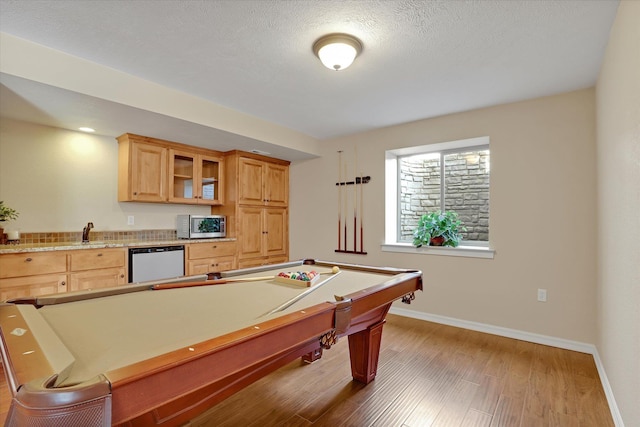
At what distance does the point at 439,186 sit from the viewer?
154 inches

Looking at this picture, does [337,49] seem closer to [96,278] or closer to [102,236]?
[96,278]

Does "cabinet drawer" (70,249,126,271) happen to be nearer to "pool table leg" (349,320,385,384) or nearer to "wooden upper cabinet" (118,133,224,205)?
"wooden upper cabinet" (118,133,224,205)

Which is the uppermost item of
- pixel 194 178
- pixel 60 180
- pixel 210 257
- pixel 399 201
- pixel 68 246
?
pixel 194 178

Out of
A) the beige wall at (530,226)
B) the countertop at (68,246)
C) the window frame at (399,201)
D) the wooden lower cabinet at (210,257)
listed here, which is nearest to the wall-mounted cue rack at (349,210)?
the window frame at (399,201)

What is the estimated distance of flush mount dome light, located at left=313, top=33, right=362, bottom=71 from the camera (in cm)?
203

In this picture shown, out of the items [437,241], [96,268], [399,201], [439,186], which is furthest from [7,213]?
[439,186]

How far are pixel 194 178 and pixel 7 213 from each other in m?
1.81

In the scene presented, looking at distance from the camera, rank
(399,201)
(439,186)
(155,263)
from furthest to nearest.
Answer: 1. (399,201)
2. (439,186)
3. (155,263)

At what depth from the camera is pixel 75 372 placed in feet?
2.71

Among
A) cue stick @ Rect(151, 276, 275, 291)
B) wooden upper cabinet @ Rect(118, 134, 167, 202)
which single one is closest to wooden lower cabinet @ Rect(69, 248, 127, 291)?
wooden upper cabinet @ Rect(118, 134, 167, 202)

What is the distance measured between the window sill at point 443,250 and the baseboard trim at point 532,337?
0.71 metres

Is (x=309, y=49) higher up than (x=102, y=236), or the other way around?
(x=309, y=49)

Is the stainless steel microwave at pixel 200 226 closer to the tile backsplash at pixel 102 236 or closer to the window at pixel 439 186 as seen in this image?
the tile backsplash at pixel 102 236

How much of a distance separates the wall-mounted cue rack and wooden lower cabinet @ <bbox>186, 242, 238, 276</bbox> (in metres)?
1.50
